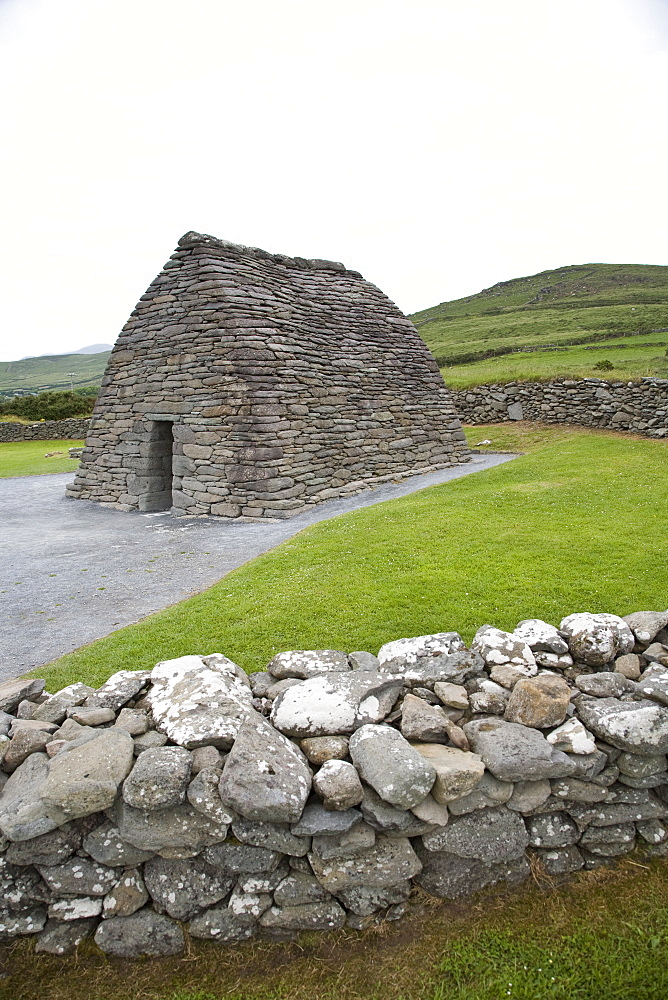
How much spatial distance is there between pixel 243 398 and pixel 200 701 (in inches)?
413

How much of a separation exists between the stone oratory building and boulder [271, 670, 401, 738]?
30.2 ft

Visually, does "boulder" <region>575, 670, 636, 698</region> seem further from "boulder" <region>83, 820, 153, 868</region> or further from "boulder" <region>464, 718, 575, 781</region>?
"boulder" <region>83, 820, 153, 868</region>

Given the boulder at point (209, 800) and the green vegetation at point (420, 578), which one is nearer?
the boulder at point (209, 800)

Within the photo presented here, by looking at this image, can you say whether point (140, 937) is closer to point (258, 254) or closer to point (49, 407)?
point (258, 254)

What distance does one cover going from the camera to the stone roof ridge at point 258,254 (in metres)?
15.2

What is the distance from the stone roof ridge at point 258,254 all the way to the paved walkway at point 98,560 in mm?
6877

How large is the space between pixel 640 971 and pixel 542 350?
144 feet

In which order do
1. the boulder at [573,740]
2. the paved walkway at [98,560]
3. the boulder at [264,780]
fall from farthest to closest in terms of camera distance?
the paved walkway at [98,560] → the boulder at [573,740] → the boulder at [264,780]

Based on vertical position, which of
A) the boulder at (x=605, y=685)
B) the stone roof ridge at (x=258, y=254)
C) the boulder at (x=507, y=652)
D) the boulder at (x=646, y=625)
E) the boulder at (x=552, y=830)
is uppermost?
the stone roof ridge at (x=258, y=254)

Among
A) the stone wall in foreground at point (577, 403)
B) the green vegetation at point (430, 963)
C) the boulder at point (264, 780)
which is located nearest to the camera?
the green vegetation at point (430, 963)

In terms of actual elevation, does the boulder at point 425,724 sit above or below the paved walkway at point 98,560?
above

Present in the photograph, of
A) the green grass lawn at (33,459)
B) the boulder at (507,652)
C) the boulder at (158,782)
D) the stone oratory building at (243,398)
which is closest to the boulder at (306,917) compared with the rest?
the boulder at (158,782)

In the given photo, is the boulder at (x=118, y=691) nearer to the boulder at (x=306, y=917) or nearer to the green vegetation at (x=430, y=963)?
the green vegetation at (x=430, y=963)

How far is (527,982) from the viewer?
3.42m
